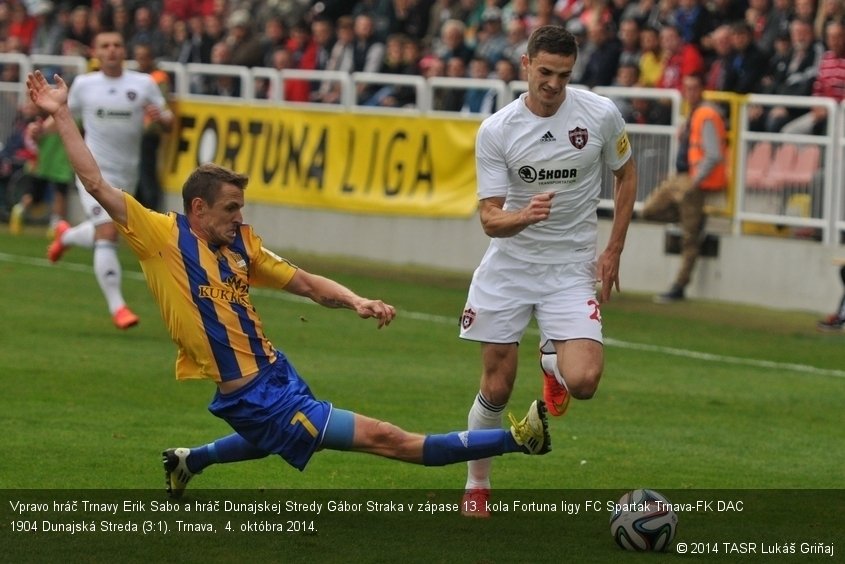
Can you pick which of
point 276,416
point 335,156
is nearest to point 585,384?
point 276,416

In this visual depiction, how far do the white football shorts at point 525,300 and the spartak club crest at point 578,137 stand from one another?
1.88ft

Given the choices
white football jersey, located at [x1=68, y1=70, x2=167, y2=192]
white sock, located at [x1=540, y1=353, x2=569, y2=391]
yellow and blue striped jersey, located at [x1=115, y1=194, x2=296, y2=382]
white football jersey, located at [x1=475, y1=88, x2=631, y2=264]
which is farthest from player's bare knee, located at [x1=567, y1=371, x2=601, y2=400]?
white football jersey, located at [x1=68, y1=70, x2=167, y2=192]

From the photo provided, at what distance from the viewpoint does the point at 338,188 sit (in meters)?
21.6

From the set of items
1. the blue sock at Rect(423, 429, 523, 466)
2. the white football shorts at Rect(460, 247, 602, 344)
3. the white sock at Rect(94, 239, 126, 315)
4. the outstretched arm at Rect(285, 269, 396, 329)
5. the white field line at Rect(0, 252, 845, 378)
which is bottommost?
the white field line at Rect(0, 252, 845, 378)

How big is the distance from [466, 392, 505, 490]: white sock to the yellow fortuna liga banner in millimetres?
11512

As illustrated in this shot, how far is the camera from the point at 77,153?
25.8 feet

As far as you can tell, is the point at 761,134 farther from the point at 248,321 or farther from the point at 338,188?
the point at 248,321

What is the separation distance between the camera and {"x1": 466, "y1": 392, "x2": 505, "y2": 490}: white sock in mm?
8538

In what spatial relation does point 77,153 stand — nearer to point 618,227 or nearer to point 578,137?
point 578,137

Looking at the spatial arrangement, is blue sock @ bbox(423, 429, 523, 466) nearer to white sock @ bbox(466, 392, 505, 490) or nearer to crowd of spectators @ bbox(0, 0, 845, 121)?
white sock @ bbox(466, 392, 505, 490)

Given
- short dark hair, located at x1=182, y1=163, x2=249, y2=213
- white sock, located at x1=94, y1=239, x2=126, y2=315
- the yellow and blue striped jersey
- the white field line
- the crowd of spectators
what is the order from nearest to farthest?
short dark hair, located at x1=182, y1=163, x2=249, y2=213 < the yellow and blue striped jersey < the white field line < white sock, located at x1=94, y1=239, x2=126, y2=315 < the crowd of spectators
